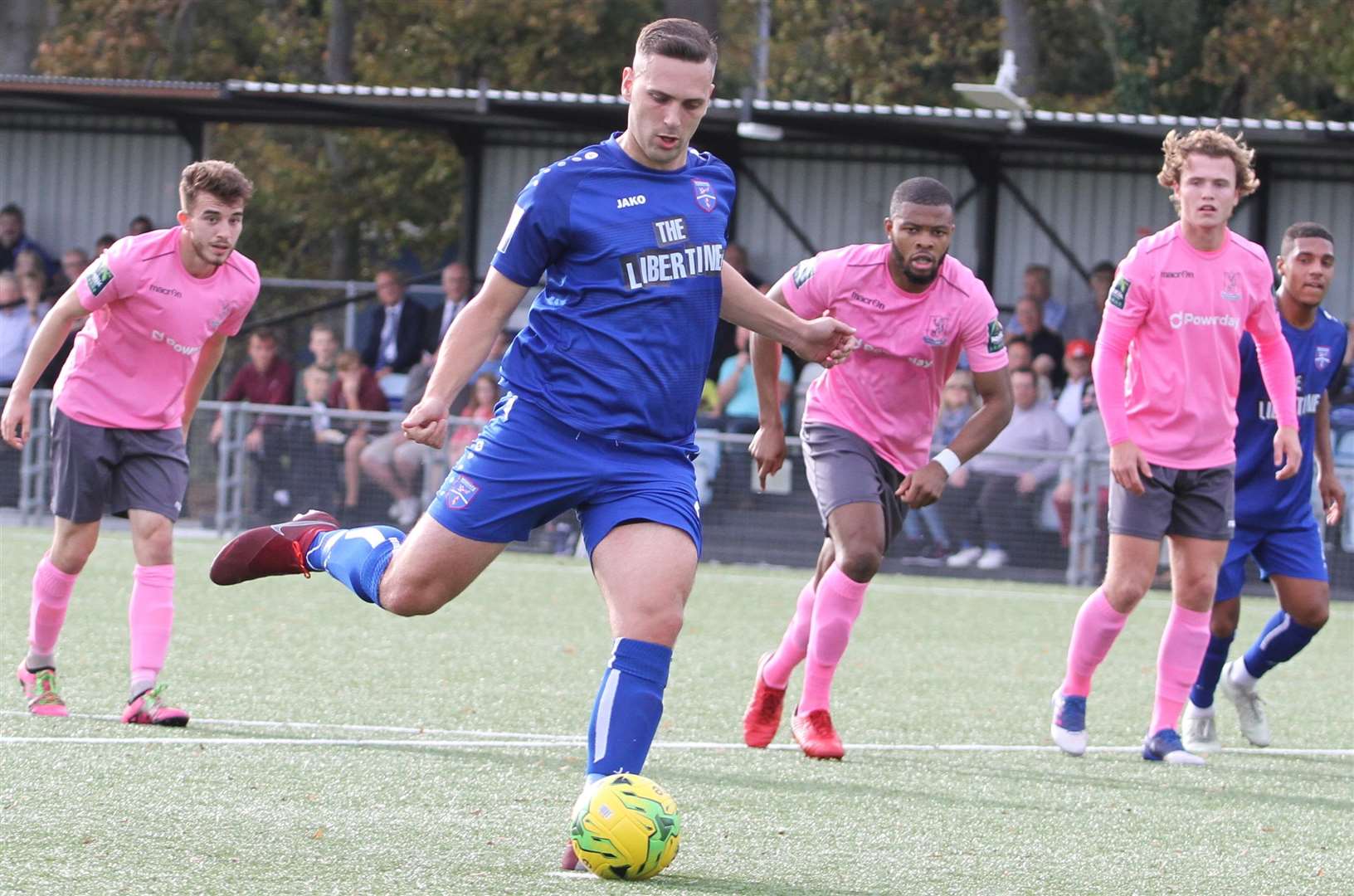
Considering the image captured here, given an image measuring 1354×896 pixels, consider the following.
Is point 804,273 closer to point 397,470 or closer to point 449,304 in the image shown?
point 397,470

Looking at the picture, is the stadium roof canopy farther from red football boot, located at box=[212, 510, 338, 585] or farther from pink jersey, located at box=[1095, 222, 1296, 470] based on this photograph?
red football boot, located at box=[212, 510, 338, 585]

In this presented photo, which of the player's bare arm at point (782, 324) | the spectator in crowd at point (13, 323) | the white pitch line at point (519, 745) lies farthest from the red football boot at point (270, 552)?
the spectator in crowd at point (13, 323)

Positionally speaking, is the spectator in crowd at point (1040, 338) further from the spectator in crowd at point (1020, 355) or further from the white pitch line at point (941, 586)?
the white pitch line at point (941, 586)

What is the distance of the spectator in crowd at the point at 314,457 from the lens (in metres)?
15.0

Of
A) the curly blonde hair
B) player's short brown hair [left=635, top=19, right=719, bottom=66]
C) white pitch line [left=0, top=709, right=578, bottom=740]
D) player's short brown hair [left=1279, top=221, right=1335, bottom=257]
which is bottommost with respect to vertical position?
white pitch line [left=0, top=709, right=578, bottom=740]

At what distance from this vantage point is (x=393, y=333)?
58.6 feet

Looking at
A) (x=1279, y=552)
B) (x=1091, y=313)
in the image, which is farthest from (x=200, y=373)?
(x=1091, y=313)

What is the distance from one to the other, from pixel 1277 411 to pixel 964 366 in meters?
8.73

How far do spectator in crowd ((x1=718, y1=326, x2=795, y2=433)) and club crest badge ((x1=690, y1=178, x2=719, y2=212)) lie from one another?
10452 millimetres

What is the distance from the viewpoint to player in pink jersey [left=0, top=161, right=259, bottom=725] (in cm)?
713

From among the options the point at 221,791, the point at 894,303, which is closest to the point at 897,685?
the point at 894,303

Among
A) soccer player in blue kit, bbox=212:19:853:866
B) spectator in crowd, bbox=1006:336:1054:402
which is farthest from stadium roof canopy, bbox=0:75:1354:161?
soccer player in blue kit, bbox=212:19:853:866

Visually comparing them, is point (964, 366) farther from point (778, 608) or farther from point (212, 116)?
point (212, 116)

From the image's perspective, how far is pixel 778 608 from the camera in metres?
12.6
